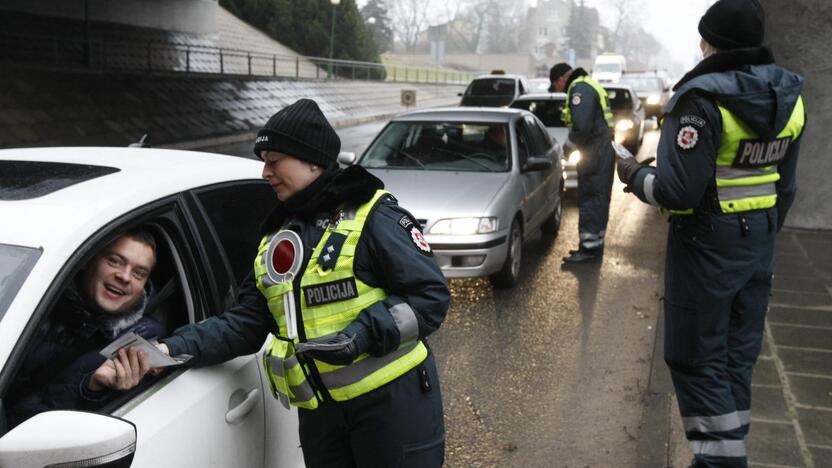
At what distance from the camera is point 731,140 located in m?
3.43

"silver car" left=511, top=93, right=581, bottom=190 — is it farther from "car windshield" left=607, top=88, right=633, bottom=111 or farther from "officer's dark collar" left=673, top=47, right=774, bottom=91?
"officer's dark collar" left=673, top=47, right=774, bottom=91

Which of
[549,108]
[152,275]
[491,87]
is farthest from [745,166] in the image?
[491,87]

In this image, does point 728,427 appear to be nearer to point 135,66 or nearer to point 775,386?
point 775,386

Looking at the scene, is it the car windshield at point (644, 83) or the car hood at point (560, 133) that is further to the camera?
the car windshield at point (644, 83)

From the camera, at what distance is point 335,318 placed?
2.31 meters

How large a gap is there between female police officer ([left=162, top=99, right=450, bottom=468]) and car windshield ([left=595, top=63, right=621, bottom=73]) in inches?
2026

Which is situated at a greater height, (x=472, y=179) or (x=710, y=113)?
(x=710, y=113)

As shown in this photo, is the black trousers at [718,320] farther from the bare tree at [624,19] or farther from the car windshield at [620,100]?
the bare tree at [624,19]

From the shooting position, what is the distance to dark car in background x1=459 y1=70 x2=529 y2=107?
2159 centimetres

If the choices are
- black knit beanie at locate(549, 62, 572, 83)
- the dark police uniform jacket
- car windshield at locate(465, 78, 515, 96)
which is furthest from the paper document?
car windshield at locate(465, 78, 515, 96)

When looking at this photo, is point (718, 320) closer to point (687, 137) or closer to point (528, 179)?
point (687, 137)

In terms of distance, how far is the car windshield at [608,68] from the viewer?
51800 millimetres

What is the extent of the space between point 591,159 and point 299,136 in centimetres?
631

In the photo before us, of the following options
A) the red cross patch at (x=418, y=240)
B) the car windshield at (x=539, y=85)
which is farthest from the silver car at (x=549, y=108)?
the car windshield at (x=539, y=85)
